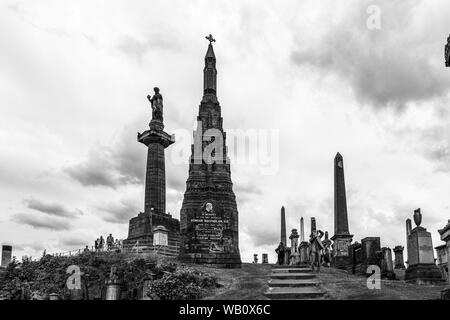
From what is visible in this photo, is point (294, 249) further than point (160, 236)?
No

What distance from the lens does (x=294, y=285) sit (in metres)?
17.0

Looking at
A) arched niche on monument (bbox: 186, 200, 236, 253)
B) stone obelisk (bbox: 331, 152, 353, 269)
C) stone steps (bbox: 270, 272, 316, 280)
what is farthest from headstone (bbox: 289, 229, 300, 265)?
stone steps (bbox: 270, 272, 316, 280)

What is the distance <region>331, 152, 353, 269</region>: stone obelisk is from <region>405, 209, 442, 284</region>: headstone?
7313 mm

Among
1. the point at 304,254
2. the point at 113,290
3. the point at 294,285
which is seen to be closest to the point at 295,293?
the point at 294,285

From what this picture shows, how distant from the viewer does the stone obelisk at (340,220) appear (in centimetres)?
2580

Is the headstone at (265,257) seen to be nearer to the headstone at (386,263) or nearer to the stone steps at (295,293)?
the headstone at (386,263)

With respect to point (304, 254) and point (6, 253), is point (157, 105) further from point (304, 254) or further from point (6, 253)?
point (304, 254)

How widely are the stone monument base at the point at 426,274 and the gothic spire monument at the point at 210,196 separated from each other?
31.5 ft

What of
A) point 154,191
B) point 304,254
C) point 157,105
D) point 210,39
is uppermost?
point 210,39

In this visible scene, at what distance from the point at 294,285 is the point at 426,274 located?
519 cm

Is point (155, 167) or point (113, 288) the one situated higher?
point (155, 167)

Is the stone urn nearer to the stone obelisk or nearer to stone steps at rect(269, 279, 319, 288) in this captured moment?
stone steps at rect(269, 279, 319, 288)
